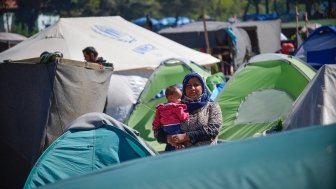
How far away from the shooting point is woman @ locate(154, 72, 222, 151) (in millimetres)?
6250

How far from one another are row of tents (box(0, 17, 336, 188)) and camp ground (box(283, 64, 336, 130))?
87mm

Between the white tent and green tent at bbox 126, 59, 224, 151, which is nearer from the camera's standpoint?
green tent at bbox 126, 59, 224, 151

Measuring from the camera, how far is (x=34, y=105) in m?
8.14

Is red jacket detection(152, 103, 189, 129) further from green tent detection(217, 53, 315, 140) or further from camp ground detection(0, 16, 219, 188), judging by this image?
green tent detection(217, 53, 315, 140)

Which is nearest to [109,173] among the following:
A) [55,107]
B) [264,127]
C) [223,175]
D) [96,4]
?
[223,175]

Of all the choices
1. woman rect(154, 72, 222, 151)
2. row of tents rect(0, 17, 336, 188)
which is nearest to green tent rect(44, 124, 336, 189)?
row of tents rect(0, 17, 336, 188)

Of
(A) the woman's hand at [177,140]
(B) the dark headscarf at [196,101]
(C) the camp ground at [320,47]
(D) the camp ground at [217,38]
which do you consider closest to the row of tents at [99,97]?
(A) the woman's hand at [177,140]

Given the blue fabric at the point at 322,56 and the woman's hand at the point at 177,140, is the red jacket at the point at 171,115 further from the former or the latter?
the blue fabric at the point at 322,56

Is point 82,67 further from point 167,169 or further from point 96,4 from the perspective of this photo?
point 96,4

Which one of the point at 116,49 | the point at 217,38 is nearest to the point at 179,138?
the point at 116,49

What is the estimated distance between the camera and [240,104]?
10414mm

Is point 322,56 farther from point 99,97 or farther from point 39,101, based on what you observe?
point 39,101

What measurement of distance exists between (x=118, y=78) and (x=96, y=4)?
58.2 metres

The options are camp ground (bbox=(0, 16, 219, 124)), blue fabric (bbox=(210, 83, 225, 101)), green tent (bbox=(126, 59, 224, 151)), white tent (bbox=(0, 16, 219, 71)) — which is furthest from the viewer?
white tent (bbox=(0, 16, 219, 71))
